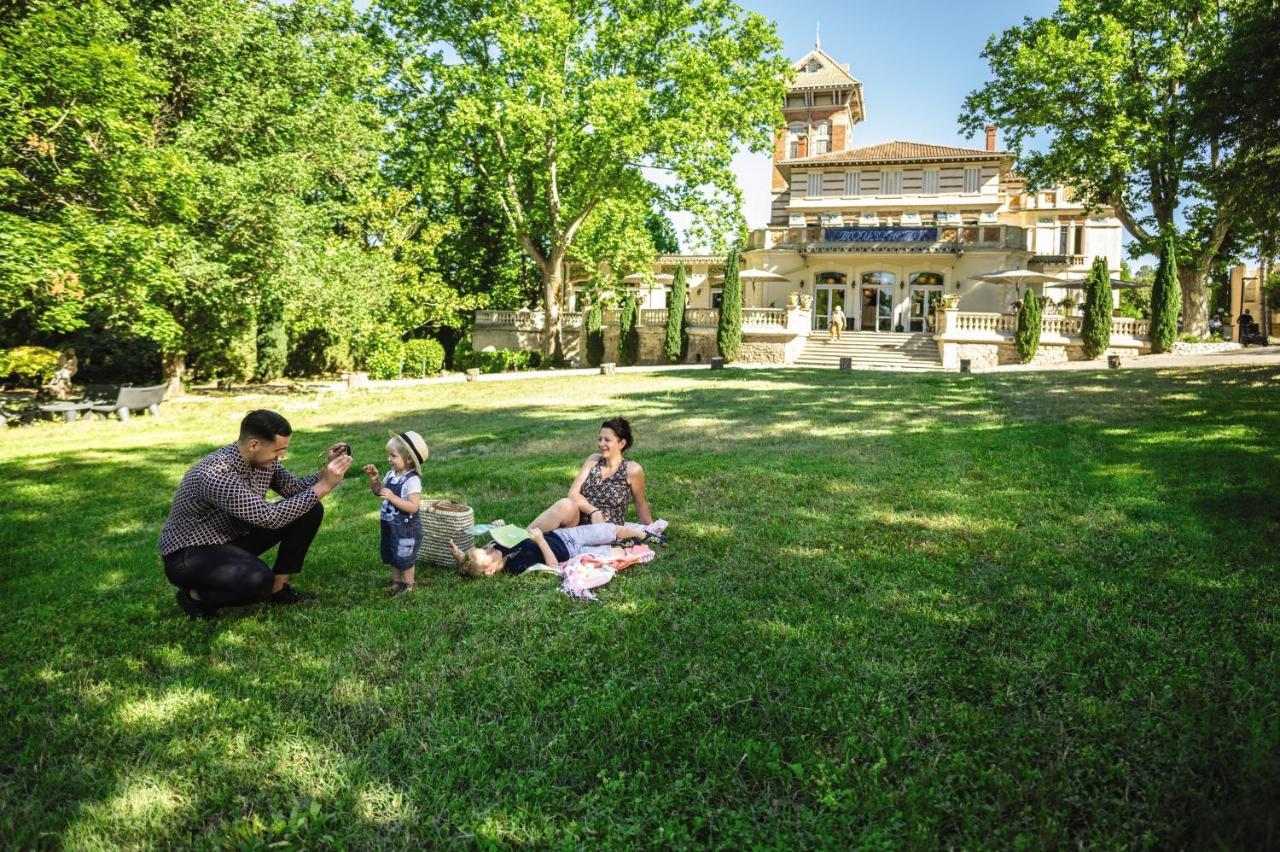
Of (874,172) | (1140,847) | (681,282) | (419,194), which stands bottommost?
(1140,847)

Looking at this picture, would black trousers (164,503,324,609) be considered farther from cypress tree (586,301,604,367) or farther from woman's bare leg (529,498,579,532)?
cypress tree (586,301,604,367)

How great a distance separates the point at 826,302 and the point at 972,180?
946cm

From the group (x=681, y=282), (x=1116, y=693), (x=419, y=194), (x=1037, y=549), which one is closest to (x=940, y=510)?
(x=1037, y=549)

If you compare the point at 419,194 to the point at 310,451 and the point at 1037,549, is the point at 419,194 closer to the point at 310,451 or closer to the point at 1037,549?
the point at 310,451

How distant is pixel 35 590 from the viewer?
17.6 ft

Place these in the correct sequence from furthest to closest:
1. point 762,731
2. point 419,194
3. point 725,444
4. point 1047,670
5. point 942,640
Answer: point 419,194 → point 725,444 → point 942,640 → point 1047,670 → point 762,731

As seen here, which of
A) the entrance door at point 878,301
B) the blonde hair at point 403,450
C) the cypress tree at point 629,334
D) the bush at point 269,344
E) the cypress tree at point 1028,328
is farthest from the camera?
the entrance door at point 878,301

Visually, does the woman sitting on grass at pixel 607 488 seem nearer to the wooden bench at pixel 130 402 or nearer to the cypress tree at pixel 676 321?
the wooden bench at pixel 130 402

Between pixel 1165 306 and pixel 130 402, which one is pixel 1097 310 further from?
pixel 130 402

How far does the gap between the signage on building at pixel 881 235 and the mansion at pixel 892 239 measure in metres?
0.05

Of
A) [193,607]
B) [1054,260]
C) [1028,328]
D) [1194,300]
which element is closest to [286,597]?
[193,607]

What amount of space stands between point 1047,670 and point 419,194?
3108cm

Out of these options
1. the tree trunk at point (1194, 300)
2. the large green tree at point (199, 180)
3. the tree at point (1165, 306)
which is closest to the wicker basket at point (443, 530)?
the large green tree at point (199, 180)

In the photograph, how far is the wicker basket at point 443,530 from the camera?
5.44 metres
